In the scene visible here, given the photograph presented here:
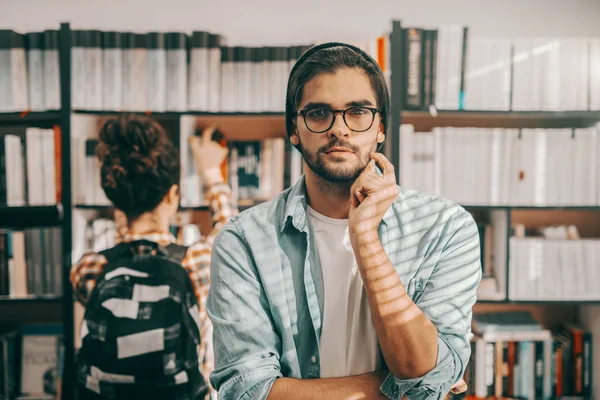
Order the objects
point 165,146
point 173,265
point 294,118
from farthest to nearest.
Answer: point 165,146
point 173,265
point 294,118

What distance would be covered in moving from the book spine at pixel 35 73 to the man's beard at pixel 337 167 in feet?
4.99

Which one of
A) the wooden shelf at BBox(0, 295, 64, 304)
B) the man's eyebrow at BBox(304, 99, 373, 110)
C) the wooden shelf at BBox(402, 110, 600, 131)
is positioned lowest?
the wooden shelf at BBox(0, 295, 64, 304)

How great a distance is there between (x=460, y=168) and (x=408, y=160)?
23cm

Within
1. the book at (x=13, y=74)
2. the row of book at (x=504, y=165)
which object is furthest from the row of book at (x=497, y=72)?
the book at (x=13, y=74)

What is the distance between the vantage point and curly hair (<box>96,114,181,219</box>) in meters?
1.42

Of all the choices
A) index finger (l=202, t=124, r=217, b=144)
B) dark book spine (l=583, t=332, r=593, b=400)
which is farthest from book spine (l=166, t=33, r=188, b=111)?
dark book spine (l=583, t=332, r=593, b=400)

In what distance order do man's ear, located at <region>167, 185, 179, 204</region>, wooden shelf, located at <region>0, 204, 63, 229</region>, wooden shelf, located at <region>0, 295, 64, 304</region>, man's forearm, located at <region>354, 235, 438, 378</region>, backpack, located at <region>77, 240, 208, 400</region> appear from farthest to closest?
1. wooden shelf, located at <region>0, 204, 63, 229</region>
2. wooden shelf, located at <region>0, 295, 64, 304</region>
3. man's ear, located at <region>167, 185, 179, 204</region>
4. backpack, located at <region>77, 240, 208, 400</region>
5. man's forearm, located at <region>354, 235, 438, 378</region>

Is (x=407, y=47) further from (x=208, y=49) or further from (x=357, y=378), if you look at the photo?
(x=357, y=378)

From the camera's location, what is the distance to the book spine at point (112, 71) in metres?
2.04

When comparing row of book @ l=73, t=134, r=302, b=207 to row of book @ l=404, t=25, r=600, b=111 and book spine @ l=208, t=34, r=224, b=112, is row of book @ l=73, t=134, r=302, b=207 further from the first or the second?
row of book @ l=404, t=25, r=600, b=111

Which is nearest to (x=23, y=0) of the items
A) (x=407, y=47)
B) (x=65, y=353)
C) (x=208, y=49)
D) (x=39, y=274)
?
(x=208, y=49)

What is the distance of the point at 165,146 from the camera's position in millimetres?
1487

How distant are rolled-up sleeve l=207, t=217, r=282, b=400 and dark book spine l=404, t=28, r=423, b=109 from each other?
118cm

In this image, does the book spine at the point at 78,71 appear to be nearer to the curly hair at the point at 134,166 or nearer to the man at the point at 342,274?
the curly hair at the point at 134,166
